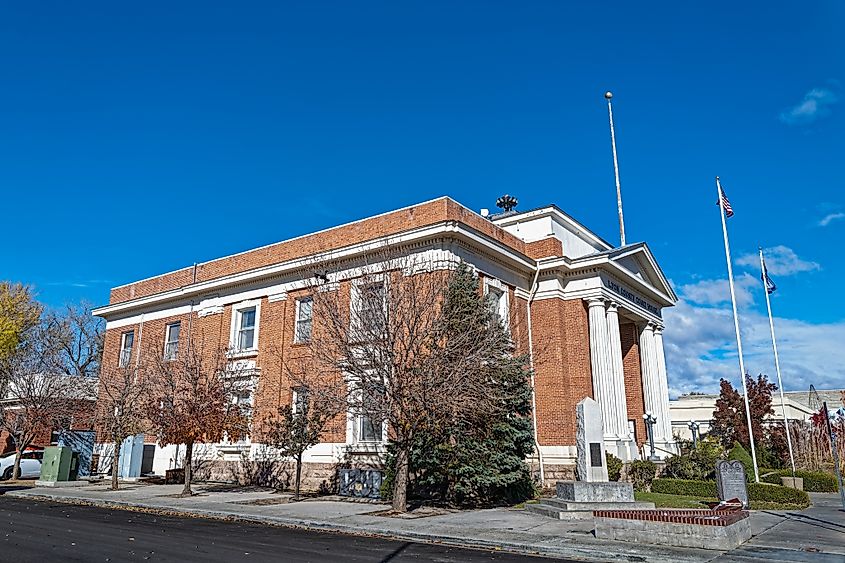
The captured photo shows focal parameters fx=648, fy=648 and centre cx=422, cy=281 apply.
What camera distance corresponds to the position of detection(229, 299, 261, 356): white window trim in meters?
27.0

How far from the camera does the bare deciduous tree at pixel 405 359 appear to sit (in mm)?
16219

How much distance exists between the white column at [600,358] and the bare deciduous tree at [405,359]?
749cm

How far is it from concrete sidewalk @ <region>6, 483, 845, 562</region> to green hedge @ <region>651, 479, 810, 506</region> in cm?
261

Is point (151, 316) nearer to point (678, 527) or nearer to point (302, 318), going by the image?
point (302, 318)

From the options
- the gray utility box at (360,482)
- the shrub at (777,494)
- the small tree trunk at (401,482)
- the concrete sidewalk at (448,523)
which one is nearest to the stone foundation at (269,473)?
the gray utility box at (360,482)

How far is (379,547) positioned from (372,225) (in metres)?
14.2

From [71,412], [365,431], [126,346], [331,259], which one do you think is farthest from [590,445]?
[71,412]

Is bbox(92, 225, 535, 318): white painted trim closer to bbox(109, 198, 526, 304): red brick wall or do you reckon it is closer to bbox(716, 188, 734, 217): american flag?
bbox(109, 198, 526, 304): red brick wall

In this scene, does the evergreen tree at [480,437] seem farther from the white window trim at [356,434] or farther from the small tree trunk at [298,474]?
the small tree trunk at [298,474]

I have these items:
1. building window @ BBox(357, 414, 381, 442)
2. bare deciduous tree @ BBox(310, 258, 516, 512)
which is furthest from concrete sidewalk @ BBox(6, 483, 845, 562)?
building window @ BBox(357, 414, 381, 442)

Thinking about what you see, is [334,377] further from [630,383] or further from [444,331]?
[630,383]

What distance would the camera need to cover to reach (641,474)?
2302cm

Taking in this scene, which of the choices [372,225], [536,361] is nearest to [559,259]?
[536,361]

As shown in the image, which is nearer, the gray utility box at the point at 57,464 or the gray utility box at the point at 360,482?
the gray utility box at the point at 360,482
